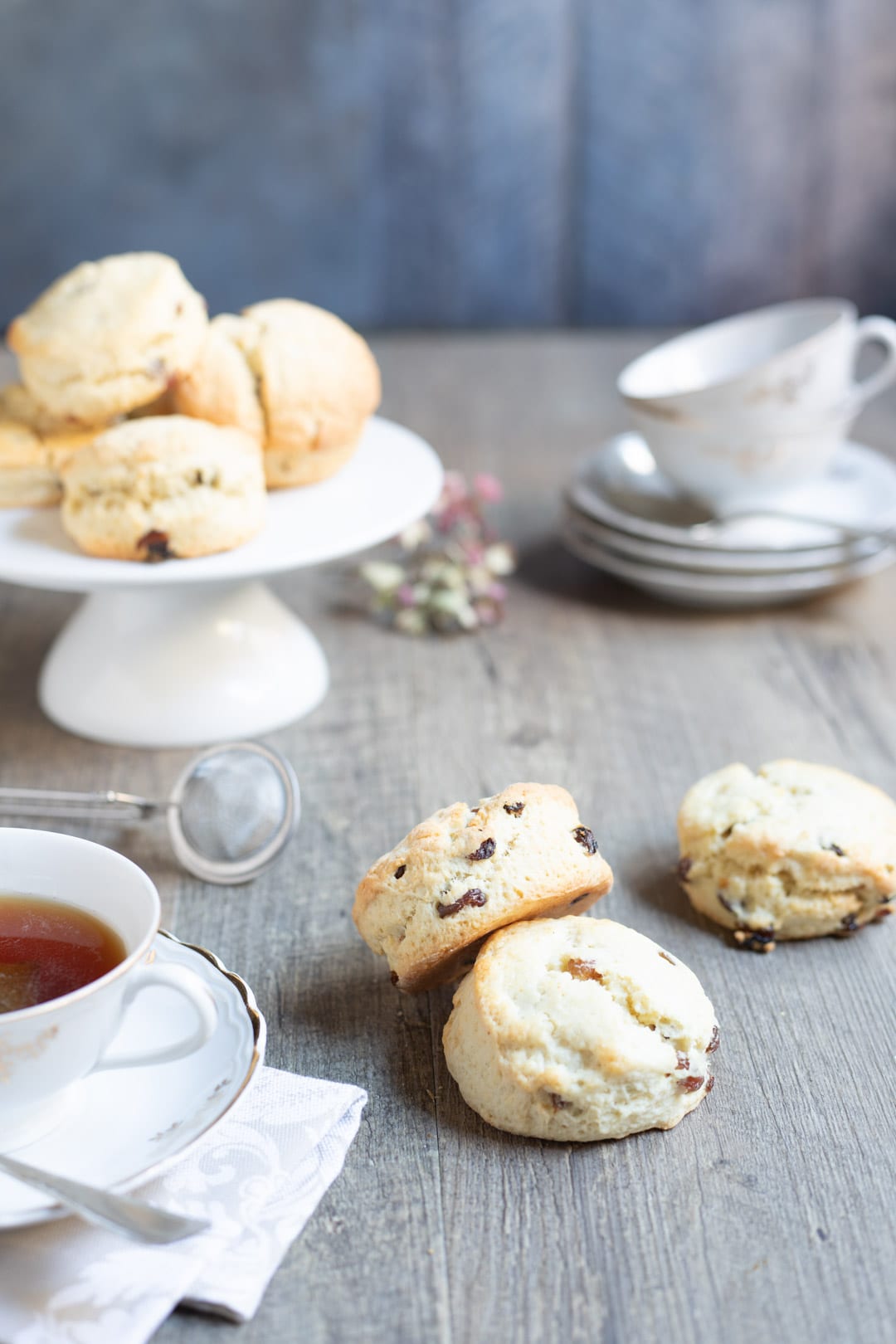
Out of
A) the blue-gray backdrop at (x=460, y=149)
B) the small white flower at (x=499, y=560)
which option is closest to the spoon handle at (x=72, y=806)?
the small white flower at (x=499, y=560)

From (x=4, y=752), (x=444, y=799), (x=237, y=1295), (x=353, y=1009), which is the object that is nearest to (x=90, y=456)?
(x=4, y=752)

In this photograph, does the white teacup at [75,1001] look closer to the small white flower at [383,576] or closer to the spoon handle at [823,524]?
the small white flower at [383,576]

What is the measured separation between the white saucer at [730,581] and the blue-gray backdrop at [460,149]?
2.01 m

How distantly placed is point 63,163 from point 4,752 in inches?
94.9

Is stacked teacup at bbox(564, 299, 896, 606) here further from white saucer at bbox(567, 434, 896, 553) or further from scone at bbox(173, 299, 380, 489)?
scone at bbox(173, 299, 380, 489)

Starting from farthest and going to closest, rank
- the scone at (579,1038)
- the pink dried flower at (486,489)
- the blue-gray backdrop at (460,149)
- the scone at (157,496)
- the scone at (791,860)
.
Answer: the blue-gray backdrop at (460,149), the pink dried flower at (486,489), the scone at (157,496), the scone at (791,860), the scone at (579,1038)

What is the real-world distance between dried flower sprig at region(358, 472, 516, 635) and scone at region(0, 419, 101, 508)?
0.45 meters

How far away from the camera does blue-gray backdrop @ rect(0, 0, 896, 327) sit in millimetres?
3041

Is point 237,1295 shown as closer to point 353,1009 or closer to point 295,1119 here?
point 295,1119

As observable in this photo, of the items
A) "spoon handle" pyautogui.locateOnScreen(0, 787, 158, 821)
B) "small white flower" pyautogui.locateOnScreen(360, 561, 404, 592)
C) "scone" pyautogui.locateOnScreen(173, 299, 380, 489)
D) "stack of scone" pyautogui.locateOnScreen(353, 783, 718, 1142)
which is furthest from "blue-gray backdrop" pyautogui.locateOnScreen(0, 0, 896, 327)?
"stack of scone" pyautogui.locateOnScreen(353, 783, 718, 1142)

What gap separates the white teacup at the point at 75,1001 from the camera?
0.64 meters

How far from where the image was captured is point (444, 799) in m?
1.14

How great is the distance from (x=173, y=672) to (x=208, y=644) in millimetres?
45

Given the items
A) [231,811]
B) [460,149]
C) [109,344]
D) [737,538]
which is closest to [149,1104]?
[231,811]
